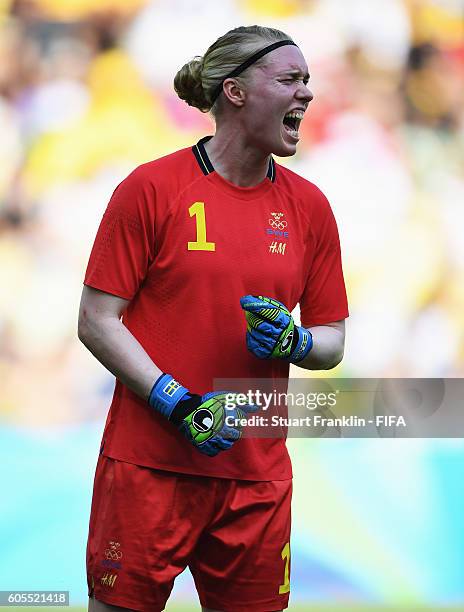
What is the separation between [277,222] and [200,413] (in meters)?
0.48

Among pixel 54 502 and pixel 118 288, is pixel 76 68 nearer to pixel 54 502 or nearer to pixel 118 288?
pixel 54 502

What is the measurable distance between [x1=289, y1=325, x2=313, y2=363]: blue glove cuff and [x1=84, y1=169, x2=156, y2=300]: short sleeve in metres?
0.35

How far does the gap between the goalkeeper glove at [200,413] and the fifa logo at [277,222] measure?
1.32 feet

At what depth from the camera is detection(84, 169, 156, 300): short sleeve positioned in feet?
7.93

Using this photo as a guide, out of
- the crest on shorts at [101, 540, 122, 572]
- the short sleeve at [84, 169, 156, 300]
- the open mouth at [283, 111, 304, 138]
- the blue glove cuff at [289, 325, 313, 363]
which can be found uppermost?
the open mouth at [283, 111, 304, 138]

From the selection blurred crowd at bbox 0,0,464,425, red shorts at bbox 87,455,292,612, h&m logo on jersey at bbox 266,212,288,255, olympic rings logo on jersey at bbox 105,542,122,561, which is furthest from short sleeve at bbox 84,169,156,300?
blurred crowd at bbox 0,0,464,425

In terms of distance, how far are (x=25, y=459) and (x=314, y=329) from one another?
1.72 m

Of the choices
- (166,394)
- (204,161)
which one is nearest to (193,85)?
(204,161)

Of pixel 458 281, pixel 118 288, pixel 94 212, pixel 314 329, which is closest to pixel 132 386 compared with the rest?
pixel 118 288

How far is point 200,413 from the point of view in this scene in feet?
7.64

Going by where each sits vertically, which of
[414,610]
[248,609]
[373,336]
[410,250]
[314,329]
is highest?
[410,250]

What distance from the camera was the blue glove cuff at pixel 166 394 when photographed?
2352mm

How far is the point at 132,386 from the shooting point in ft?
7.89

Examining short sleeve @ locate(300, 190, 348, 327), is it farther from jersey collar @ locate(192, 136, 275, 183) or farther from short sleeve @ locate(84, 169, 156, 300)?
short sleeve @ locate(84, 169, 156, 300)
